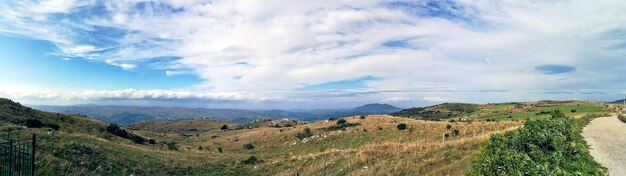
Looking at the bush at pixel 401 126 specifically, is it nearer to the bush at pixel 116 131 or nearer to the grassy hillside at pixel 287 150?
the grassy hillside at pixel 287 150

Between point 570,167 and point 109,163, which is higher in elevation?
point 570,167

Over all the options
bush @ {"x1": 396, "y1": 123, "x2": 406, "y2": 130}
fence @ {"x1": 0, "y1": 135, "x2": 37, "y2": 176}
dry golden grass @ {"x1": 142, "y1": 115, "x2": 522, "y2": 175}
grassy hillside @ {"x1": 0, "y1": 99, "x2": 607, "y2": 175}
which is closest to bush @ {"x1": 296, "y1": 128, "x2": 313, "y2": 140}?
grassy hillside @ {"x1": 0, "y1": 99, "x2": 607, "y2": 175}

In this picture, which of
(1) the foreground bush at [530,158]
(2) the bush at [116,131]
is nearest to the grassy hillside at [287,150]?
(2) the bush at [116,131]

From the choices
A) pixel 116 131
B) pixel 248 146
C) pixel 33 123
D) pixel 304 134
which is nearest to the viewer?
pixel 33 123

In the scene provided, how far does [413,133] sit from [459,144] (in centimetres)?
3604

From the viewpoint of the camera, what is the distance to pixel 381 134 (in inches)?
2699

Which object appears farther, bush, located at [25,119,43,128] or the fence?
bush, located at [25,119,43,128]

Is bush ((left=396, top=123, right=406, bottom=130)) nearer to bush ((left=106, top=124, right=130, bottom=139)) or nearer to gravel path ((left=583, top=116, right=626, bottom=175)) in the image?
gravel path ((left=583, top=116, right=626, bottom=175))

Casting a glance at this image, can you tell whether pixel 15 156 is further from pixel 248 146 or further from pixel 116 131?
pixel 248 146

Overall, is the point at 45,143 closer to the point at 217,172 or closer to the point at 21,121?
the point at 217,172

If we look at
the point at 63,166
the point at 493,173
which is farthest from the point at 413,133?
the point at 493,173

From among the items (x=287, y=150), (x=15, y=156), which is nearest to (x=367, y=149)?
(x=15, y=156)

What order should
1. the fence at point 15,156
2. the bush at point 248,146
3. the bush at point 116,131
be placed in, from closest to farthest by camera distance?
the fence at point 15,156 → the bush at point 116,131 → the bush at point 248,146

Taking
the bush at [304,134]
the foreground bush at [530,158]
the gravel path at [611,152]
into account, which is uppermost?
the foreground bush at [530,158]
